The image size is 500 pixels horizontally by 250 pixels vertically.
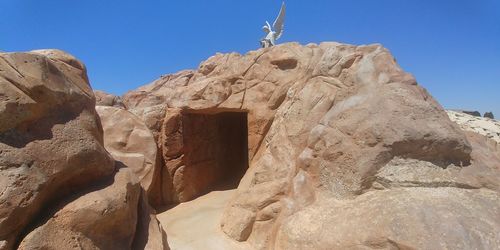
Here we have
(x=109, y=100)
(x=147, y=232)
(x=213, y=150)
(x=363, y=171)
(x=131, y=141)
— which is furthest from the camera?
(x=109, y=100)

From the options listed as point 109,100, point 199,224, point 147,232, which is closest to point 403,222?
point 147,232

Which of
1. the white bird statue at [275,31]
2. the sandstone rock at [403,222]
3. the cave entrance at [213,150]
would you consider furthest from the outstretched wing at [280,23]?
the sandstone rock at [403,222]

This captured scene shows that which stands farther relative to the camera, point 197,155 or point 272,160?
point 197,155

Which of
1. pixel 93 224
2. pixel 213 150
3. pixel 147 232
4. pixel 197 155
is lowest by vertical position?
pixel 147 232

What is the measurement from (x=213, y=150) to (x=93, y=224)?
545 cm

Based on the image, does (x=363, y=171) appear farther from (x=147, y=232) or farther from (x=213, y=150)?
(x=213, y=150)

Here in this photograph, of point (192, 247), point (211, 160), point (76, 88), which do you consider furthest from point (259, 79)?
point (76, 88)

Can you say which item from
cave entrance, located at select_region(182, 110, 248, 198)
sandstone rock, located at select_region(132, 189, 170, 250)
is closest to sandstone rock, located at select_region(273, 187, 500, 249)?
sandstone rock, located at select_region(132, 189, 170, 250)

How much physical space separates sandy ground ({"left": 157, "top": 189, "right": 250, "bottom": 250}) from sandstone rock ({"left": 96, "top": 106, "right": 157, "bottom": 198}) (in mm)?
919

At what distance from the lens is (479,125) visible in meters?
11.0

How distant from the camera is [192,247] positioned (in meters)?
5.12

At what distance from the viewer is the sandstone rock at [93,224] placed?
9.45ft

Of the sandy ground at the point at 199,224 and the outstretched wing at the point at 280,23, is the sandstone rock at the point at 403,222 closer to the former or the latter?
the sandy ground at the point at 199,224

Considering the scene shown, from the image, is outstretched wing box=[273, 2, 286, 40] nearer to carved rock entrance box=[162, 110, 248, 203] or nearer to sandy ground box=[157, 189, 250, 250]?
→ carved rock entrance box=[162, 110, 248, 203]
